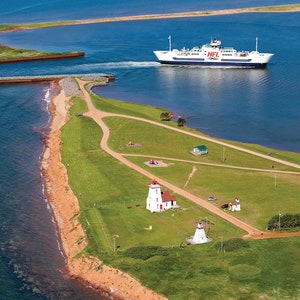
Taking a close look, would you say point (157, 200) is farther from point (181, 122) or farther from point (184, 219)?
point (181, 122)


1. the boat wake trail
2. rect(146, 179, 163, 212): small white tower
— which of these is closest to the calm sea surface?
the boat wake trail

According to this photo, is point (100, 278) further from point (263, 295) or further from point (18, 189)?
point (18, 189)

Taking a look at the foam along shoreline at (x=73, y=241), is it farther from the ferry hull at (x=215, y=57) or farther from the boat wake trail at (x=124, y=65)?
the ferry hull at (x=215, y=57)

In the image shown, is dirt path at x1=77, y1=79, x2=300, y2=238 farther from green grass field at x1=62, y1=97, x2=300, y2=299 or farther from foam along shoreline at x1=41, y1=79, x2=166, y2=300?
foam along shoreline at x1=41, y1=79, x2=166, y2=300

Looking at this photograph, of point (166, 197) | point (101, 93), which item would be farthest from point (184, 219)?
point (101, 93)

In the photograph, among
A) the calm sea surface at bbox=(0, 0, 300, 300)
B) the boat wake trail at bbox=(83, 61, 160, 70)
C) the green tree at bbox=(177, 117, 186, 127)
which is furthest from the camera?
the boat wake trail at bbox=(83, 61, 160, 70)

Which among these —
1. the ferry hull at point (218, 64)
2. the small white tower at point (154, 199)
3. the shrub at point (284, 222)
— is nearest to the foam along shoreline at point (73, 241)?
the small white tower at point (154, 199)

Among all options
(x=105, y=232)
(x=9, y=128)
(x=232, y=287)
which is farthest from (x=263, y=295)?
(x=9, y=128)

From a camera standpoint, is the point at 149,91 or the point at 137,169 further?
the point at 149,91
